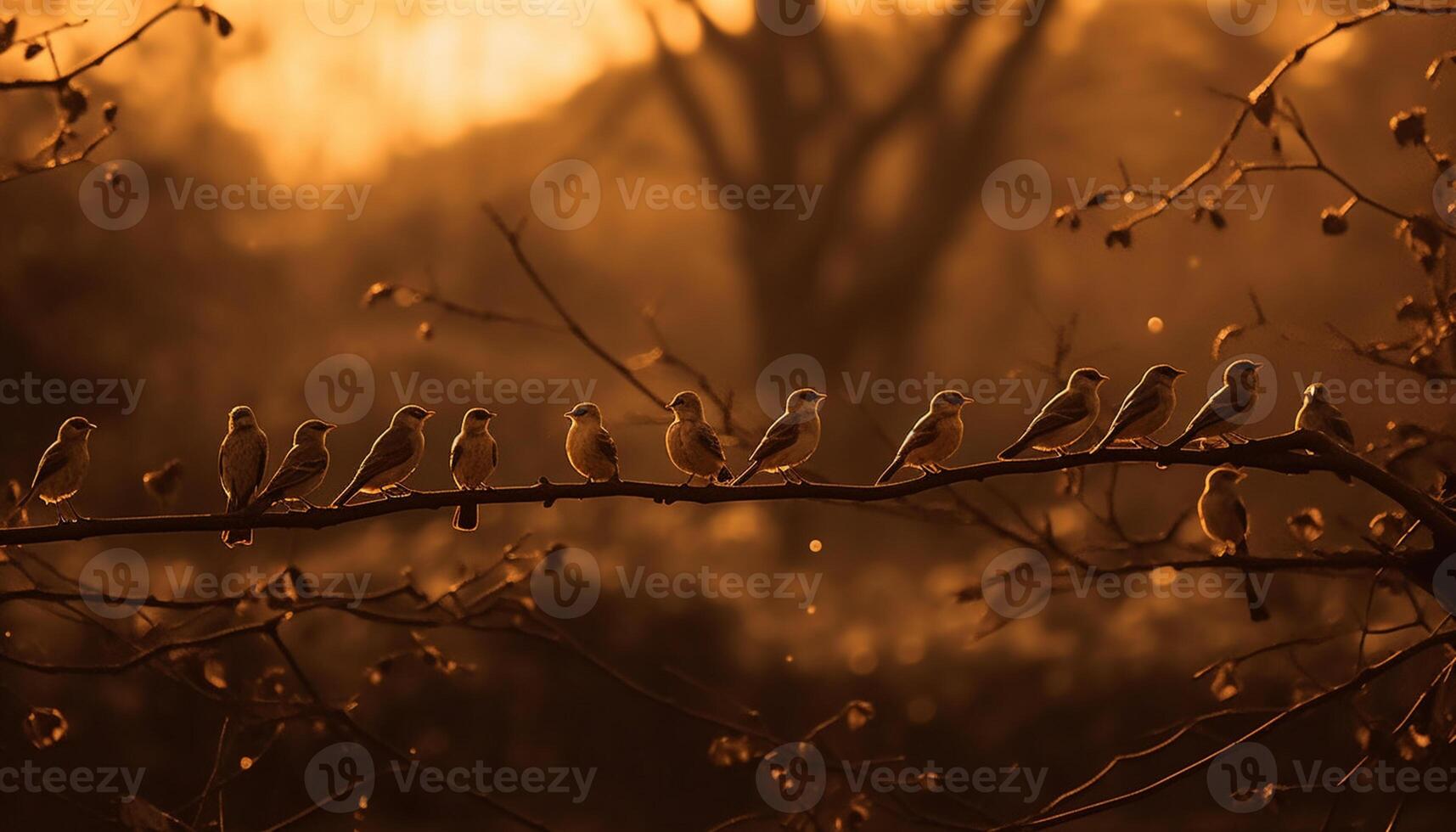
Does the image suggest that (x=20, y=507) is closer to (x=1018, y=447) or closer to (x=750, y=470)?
(x=750, y=470)

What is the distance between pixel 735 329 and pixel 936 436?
14926 mm

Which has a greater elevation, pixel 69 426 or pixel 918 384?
pixel 918 384

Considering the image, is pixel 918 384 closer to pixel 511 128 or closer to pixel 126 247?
pixel 511 128

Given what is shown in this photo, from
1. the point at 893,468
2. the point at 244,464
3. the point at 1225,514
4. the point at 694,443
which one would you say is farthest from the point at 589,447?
the point at 1225,514

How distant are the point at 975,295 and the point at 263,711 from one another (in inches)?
618

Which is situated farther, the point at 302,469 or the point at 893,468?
the point at 302,469

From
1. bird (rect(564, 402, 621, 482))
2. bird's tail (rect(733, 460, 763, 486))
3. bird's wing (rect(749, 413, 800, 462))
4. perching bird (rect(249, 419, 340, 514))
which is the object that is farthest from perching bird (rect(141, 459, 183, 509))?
bird's wing (rect(749, 413, 800, 462))

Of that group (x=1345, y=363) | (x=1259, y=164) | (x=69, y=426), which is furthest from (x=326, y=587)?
(x=1345, y=363)

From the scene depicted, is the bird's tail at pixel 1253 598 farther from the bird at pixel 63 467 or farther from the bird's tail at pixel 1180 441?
the bird at pixel 63 467

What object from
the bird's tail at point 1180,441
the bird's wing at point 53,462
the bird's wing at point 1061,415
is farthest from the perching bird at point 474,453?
the bird's tail at point 1180,441

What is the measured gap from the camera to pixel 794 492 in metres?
4.62

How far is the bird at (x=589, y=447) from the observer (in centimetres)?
670

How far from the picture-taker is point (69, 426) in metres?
6.64

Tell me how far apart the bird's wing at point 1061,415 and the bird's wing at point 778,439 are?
0.99 m
